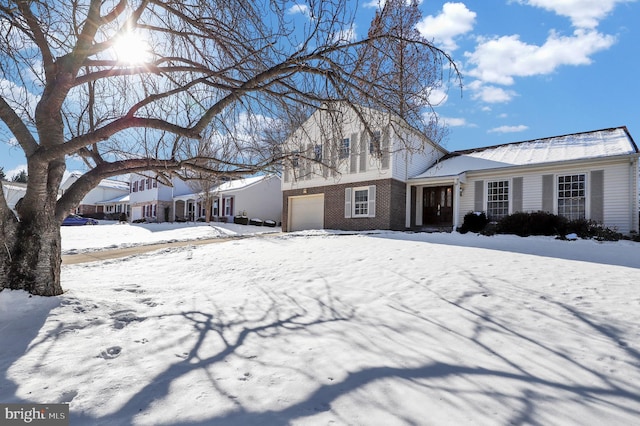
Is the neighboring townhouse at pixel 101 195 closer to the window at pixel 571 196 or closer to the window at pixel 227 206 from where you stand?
the window at pixel 227 206

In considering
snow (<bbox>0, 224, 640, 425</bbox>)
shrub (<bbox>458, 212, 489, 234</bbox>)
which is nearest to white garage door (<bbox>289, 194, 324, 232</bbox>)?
shrub (<bbox>458, 212, 489, 234</bbox>)

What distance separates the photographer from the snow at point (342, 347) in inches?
90.3

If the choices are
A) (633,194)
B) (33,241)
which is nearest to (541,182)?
(633,194)

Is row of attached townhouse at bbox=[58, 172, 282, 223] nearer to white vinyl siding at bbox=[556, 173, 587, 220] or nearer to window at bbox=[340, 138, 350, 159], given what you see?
window at bbox=[340, 138, 350, 159]

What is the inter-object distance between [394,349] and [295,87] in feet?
13.7

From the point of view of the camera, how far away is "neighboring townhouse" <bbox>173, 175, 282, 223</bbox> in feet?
89.6

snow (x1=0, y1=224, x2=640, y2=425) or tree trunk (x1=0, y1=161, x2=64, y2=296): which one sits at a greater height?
tree trunk (x1=0, y1=161, x2=64, y2=296)

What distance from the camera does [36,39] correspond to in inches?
186

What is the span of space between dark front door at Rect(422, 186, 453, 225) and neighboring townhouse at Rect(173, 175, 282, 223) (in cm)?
1310

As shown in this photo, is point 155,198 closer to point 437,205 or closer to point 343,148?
point 437,205

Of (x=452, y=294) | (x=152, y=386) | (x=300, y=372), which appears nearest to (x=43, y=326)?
(x=152, y=386)

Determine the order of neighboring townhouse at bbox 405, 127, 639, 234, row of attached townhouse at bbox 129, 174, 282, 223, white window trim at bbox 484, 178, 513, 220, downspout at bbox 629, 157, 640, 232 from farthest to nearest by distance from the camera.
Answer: row of attached townhouse at bbox 129, 174, 282, 223 → white window trim at bbox 484, 178, 513, 220 → neighboring townhouse at bbox 405, 127, 639, 234 → downspout at bbox 629, 157, 640, 232

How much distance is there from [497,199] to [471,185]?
4.17 feet

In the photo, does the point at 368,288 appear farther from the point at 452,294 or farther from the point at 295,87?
the point at 295,87
